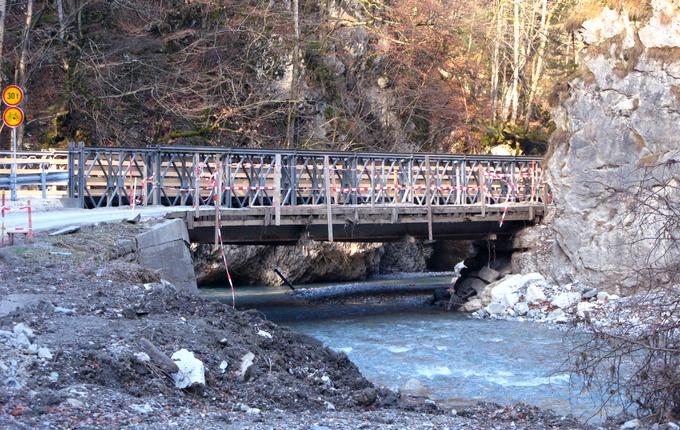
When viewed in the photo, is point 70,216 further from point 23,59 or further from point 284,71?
point 284,71

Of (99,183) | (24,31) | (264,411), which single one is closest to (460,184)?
(99,183)

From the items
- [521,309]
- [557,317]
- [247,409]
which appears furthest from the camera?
[521,309]

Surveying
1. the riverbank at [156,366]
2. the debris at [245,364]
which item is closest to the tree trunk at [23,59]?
the riverbank at [156,366]

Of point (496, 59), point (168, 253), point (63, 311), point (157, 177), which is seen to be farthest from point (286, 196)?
point (496, 59)

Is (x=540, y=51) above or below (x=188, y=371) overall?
above

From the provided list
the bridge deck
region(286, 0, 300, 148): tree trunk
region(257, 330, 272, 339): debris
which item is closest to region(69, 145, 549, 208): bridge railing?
the bridge deck

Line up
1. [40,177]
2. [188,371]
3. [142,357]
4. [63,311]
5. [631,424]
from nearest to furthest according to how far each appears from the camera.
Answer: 1. [142,357]
2. [188,371]
3. [631,424]
4. [63,311]
5. [40,177]

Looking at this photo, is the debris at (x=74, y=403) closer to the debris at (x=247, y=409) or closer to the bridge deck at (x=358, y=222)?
the debris at (x=247, y=409)

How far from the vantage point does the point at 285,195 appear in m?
25.4

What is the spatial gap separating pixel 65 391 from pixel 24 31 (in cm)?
2240

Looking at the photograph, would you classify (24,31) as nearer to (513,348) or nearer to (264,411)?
(513,348)

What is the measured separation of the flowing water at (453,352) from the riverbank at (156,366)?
1.93m

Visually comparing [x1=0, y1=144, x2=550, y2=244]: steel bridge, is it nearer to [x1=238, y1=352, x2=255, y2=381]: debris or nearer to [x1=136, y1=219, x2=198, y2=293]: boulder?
[x1=136, y1=219, x2=198, y2=293]: boulder

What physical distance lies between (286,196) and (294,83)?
38.2 feet
